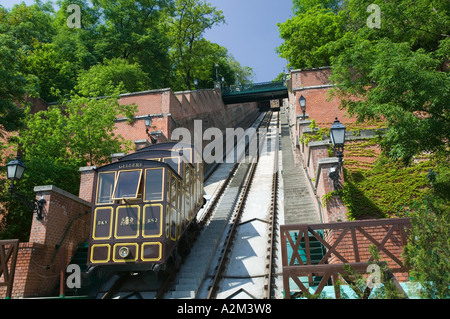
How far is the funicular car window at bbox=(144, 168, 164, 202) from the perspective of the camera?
28.4ft

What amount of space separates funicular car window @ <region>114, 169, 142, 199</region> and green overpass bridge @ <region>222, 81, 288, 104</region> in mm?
27458

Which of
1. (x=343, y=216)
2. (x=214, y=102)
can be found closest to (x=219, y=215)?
(x=343, y=216)

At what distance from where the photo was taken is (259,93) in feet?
115

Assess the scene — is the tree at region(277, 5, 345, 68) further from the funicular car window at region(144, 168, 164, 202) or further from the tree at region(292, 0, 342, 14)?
the funicular car window at region(144, 168, 164, 202)

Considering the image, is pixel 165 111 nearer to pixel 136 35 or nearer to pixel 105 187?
pixel 105 187

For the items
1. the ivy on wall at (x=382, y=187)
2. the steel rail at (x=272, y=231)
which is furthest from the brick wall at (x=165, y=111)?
the ivy on wall at (x=382, y=187)

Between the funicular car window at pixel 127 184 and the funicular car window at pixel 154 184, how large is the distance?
230mm

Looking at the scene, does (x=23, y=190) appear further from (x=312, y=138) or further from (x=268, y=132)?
(x=268, y=132)

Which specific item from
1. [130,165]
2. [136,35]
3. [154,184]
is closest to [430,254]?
[154,184]

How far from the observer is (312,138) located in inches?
594

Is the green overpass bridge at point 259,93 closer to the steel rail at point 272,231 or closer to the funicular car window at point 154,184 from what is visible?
the steel rail at point 272,231

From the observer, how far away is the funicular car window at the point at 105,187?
880 centimetres

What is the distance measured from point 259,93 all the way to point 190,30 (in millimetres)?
9167
